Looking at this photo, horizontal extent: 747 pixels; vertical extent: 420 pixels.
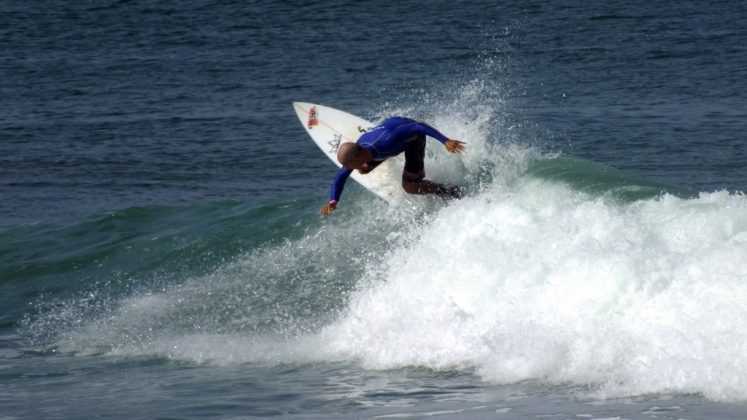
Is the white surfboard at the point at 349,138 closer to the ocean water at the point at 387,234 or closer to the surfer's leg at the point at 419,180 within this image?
the ocean water at the point at 387,234

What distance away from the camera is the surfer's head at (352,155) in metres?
10.8

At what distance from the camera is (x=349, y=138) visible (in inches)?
521

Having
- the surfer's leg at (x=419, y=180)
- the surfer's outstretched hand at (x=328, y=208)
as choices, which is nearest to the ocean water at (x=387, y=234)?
the surfer's leg at (x=419, y=180)

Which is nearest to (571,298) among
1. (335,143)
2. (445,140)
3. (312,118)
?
(445,140)

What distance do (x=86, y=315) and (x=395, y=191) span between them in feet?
11.1

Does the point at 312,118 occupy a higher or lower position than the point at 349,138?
higher

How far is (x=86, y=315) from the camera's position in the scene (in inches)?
469

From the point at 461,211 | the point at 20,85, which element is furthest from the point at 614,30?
the point at 461,211

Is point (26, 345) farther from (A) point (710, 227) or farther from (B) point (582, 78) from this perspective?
(B) point (582, 78)

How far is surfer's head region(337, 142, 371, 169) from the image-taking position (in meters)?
10.8

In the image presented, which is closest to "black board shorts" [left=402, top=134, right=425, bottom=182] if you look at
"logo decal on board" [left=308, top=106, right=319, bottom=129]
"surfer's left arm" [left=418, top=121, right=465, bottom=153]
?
"surfer's left arm" [left=418, top=121, right=465, bottom=153]

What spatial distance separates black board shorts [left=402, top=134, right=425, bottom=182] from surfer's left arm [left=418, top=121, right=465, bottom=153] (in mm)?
238

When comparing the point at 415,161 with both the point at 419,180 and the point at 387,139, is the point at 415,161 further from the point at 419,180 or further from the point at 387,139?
the point at 387,139

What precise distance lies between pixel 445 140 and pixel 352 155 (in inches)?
34.0
